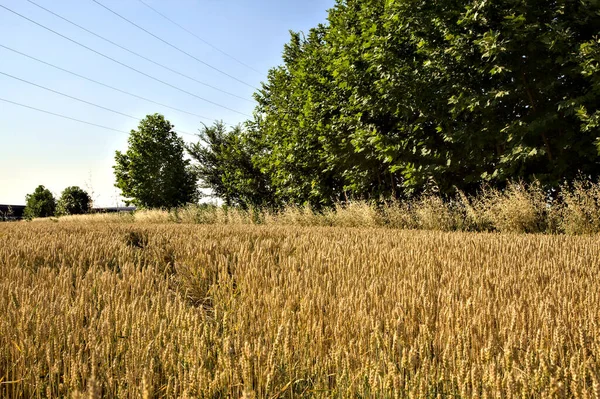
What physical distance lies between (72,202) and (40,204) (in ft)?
9.98

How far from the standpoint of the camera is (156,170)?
36.2 meters

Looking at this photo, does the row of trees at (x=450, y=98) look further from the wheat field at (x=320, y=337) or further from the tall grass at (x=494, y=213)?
the wheat field at (x=320, y=337)

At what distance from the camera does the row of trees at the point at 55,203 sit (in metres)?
42.3

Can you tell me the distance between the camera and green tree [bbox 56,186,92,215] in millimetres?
42594

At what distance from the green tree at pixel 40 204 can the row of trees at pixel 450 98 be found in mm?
37011

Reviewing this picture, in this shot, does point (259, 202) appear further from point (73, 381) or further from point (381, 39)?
point (73, 381)

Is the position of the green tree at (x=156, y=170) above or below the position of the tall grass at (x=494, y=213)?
above

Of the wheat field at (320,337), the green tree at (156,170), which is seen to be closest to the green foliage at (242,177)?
the green tree at (156,170)

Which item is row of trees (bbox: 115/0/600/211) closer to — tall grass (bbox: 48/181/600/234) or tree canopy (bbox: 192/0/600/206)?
tree canopy (bbox: 192/0/600/206)

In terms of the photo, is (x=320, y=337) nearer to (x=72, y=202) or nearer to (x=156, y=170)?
(x=156, y=170)

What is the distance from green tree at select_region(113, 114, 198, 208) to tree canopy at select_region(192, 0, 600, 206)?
22.7 metres

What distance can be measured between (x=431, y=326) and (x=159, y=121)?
40699 millimetres

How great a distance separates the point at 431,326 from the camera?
2488 millimetres

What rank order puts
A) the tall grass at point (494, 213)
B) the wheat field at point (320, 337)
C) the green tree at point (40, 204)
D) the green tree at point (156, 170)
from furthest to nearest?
the green tree at point (40, 204) < the green tree at point (156, 170) < the tall grass at point (494, 213) < the wheat field at point (320, 337)
